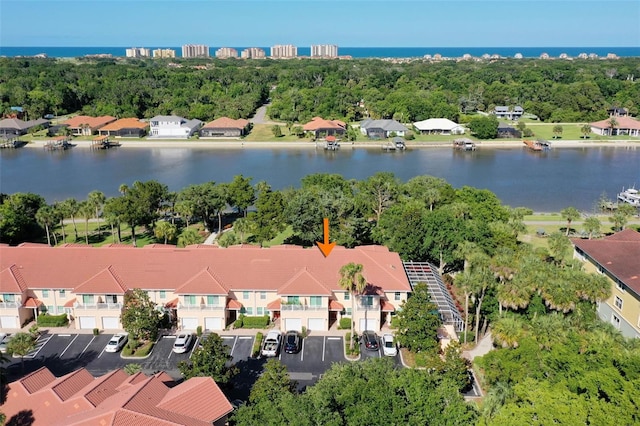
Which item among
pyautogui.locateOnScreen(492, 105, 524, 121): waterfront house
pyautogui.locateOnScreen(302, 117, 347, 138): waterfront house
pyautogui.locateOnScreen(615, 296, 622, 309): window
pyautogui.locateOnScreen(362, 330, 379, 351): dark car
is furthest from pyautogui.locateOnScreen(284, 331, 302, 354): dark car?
pyautogui.locateOnScreen(492, 105, 524, 121): waterfront house

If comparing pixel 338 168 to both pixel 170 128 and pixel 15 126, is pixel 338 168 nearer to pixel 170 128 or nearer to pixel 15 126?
pixel 170 128

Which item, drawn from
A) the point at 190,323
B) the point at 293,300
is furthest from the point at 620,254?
Result: the point at 190,323

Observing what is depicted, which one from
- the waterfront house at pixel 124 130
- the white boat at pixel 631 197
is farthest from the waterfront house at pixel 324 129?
the white boat at pixel 631 197

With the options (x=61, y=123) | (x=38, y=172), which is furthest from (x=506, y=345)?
(x=61, y=123)

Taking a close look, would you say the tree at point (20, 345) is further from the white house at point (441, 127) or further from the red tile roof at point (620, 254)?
the white house at point (441, 127)

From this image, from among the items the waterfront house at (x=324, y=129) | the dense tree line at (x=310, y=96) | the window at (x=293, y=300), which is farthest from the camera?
the dense tree line at (x=310, y=96)

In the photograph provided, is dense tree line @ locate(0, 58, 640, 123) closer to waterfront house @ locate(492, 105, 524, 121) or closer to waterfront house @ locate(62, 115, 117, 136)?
waterfront house @ locate(492, 105, 524, 121)

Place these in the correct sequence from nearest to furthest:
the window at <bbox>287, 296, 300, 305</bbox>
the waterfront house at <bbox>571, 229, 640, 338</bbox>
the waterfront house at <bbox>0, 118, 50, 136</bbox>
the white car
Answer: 1. the white car
2. the waterfront house at <bbox>571, 229, 640, 338</bbox>
3. the window at <bbox>287, 296, 300, 305</bbox>
4. the waterfront house at <bbox>0, 118, 50, 136</bbox>
